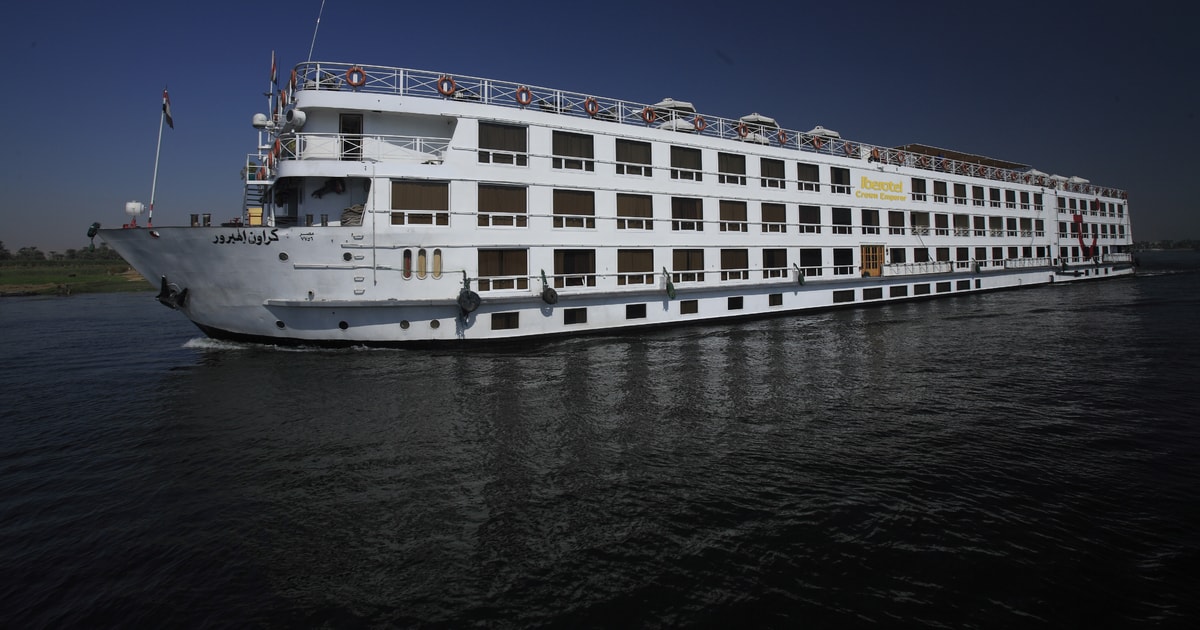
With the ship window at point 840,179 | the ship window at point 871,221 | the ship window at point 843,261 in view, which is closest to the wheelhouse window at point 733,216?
the ship window at point 843,261

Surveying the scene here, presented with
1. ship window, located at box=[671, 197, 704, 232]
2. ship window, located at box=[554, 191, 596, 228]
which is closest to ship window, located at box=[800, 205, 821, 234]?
ship window, located at box=[671, 197, 704, 232]

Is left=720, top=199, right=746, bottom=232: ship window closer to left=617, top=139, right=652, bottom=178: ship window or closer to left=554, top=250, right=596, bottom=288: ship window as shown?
left=617, top=139, right=652, bottom=178: ship window

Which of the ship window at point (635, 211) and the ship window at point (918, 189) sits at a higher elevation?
the ship window at point (918, 189)

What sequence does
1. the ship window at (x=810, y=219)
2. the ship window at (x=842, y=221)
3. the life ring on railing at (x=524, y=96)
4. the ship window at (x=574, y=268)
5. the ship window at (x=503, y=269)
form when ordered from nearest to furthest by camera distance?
the ship window at (x=503, y=269), the life ring on railing at (x=524, y=96), the ship window at (x=574, y=268), the ship window at (x=810, y=219), the ship window at (x=842, y=221)

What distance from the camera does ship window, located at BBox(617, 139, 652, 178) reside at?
2467 centimetres

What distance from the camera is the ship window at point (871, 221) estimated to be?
3403cm

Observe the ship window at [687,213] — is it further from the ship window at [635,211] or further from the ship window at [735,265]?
the ship window at [735,265]

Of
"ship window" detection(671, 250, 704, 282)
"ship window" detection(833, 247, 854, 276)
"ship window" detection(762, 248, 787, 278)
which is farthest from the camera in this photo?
"ship window" detection(833, 247, 854, 276)

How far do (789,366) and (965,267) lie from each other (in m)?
31.9

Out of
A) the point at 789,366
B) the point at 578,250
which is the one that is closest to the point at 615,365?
the point at 789,366

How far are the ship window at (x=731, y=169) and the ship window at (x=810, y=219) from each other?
4.58 meters

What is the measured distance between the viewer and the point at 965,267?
40188mm

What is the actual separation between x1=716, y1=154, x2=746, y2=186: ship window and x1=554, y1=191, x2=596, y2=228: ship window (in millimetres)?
7753

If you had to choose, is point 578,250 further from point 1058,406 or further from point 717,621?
point 717,621
